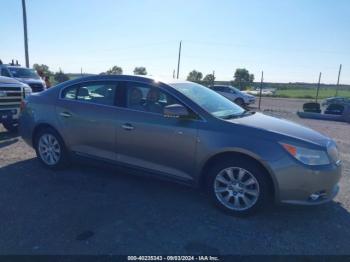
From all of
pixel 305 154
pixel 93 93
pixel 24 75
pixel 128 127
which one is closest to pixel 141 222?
pixel 128 127

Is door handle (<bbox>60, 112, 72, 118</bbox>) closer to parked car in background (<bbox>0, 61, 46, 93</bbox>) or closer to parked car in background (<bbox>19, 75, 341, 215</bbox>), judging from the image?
parked car in background (<bbox>19, 75, 341, 215</bbox>)

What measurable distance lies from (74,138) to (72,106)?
0.51 m

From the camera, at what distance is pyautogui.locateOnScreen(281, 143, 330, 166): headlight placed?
11.2ft

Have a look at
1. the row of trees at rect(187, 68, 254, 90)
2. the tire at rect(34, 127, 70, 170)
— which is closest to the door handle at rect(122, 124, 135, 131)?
the tire at rect(34, 127, 70, 170)

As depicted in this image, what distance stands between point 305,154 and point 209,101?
150 centimetres

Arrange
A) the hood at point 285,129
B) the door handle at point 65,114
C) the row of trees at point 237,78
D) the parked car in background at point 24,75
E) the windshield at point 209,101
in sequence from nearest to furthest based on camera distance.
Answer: the hood at point 285,129 < the windshield at point 209,101 < the door handle at point 65,114 < the parked car in background at point 24,75 < the row of trees at point 237,78

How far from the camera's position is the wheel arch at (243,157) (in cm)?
352

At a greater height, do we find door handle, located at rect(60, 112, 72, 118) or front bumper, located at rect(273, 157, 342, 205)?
door handle, located at rect(60, 112, 72, 118)

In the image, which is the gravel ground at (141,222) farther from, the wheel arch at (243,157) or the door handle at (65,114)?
the door handle at (65,114)

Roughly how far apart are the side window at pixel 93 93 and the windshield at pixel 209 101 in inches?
38.7

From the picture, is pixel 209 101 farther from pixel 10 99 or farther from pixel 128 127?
pixel 10 99

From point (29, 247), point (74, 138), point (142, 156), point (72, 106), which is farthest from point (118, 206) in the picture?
point (72, 106)

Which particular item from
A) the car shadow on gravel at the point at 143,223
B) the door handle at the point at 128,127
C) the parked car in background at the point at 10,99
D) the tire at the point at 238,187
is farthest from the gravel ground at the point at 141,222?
the parked car in background at the point at 10,99

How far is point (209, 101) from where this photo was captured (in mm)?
4371
